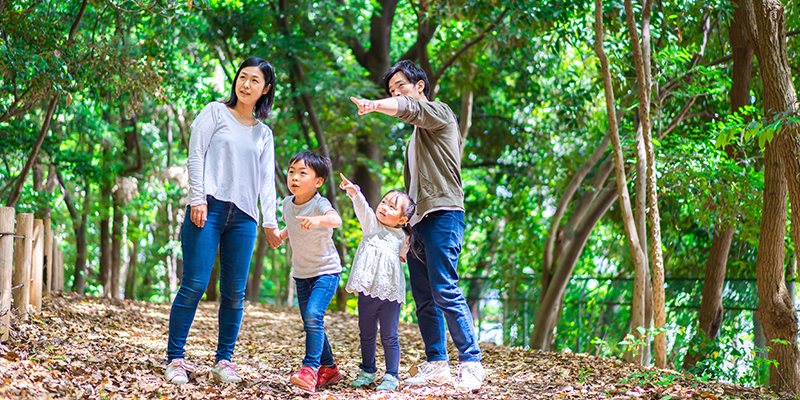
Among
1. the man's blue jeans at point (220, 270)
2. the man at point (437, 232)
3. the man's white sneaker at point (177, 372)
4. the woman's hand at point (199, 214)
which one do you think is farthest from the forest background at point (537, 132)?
the man's white sneaker at point (177, 372)

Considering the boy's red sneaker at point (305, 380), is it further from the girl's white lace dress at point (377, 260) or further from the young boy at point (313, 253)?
the girl's white lace dress at point (377, 260)

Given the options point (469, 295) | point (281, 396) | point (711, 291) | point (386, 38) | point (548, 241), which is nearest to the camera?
point (281, 396)

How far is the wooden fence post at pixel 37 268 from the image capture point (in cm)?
555

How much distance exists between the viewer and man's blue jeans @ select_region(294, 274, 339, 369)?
11.2 feet

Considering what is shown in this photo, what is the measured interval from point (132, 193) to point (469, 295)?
6741 millimetres

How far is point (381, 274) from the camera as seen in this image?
11.4 feet

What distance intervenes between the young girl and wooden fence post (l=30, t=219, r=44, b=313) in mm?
3555

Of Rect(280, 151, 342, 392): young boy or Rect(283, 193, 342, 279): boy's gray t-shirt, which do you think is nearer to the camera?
Rect(280, 151, 342, 392): young boy

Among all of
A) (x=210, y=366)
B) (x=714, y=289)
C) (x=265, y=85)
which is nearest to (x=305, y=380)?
(x=210, y=366)

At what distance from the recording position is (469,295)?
11.7 m

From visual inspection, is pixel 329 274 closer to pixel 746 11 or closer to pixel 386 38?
pixel 746 11

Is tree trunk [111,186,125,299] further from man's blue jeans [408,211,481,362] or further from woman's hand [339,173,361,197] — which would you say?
man's blue jeans [408,211,481,362]

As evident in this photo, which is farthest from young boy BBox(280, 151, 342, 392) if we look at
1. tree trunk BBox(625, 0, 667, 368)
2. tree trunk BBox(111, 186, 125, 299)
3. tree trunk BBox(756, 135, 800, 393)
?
tree trunk BBox(111, 186, 125, 299)

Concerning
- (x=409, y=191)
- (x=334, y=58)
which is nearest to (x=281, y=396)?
(x=409, y=191)
